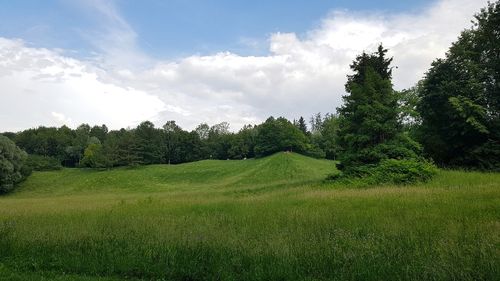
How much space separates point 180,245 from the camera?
29.4 ft

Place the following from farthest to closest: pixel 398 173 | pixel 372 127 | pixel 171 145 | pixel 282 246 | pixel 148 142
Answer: pixel 171 145, pixel 148 142, pixel 372 127, pixel 398 173, pixel 282 246

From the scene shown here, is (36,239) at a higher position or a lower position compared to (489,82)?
lower

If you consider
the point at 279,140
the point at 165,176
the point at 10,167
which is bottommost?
the point at 165,176

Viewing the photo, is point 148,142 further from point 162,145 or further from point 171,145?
point 171,145

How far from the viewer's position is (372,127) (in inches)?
1209

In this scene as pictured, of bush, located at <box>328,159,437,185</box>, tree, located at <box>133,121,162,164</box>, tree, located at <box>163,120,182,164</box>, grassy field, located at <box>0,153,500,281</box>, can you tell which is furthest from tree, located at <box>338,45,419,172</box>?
tree, located at <box>163,120,182,164</box>

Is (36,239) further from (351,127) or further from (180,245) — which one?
(351,127)

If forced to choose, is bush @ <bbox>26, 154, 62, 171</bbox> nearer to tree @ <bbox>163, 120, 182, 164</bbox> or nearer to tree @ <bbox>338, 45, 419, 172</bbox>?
tree @ <bbox>163, 120, 182, 164</bbox>

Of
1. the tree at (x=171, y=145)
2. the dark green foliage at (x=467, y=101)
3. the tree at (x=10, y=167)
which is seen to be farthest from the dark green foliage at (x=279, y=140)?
the dark green foliage at (x=467, y=101)

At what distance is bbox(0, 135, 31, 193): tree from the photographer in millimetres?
62781

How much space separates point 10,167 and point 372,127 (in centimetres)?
5870

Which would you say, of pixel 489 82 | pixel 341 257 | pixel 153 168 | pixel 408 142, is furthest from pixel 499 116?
pixel 153 168

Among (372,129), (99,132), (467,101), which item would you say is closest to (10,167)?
(372,129)

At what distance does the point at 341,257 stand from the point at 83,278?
487cm
